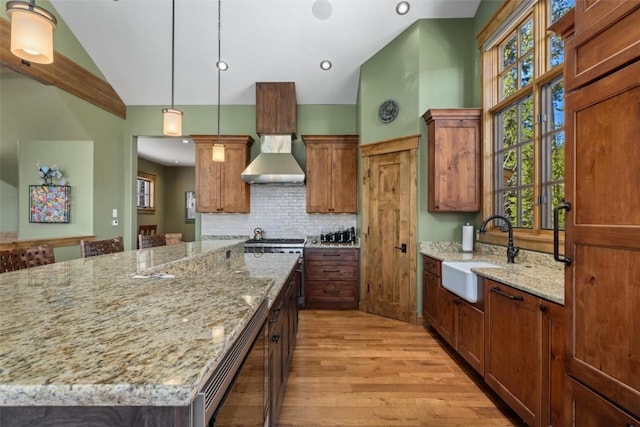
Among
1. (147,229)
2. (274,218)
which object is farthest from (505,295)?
(147,229)

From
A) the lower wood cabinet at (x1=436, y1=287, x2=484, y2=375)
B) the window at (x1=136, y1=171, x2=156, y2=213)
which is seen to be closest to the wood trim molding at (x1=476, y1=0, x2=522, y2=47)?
the lower wood cabinet at (x1=436, y1=287, x2=484, y2=375)

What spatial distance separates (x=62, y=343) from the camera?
665 mm

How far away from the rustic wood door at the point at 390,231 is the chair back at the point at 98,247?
9.47 ft

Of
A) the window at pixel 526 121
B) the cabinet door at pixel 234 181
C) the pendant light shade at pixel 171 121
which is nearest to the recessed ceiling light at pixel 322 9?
the window at pixel 526 121

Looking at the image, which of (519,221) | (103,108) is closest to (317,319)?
(519,221)

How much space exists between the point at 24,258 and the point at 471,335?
324 cm

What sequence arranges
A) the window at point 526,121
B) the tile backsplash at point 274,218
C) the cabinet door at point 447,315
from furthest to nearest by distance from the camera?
the tile backsplash at point 274,218 → the cabinet door at point 447,315 → the window at point 526,121

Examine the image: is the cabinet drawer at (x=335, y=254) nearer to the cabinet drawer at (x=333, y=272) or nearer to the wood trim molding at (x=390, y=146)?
the cabinet drawer at (x=333, y=272)

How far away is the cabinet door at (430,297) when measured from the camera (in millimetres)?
3096

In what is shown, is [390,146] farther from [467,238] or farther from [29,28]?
[29,28]

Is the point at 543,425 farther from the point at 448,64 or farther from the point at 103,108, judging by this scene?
the point at 103,108

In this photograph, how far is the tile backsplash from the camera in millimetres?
5000

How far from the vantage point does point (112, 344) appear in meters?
0.67

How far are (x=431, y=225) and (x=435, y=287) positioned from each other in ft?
2.58
